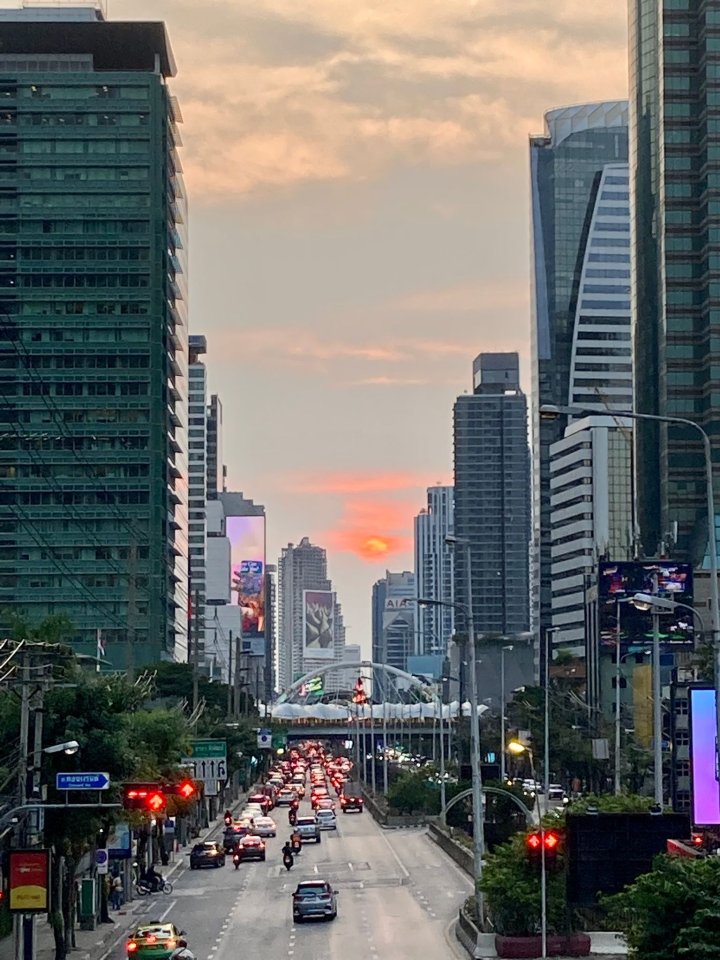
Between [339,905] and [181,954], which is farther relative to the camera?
[339,905]

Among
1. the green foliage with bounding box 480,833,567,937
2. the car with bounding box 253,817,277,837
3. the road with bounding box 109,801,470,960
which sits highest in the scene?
the green foliage with bounding box 480,833,567,937

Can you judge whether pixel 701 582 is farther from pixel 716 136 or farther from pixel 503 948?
pixel 503 948

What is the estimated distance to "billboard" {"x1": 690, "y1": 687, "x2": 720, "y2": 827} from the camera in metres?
50.6

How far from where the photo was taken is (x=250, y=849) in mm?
95500

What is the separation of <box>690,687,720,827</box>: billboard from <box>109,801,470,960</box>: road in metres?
9.00

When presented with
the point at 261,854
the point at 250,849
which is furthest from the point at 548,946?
the point at 261,854

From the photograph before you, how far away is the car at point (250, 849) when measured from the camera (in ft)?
A: 313

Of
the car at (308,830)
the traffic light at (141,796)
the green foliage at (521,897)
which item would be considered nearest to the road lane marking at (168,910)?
the traffic light at (141,796)

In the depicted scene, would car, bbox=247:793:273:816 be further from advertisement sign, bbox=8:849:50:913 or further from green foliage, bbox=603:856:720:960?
green foliage, bbox=603:856:720:960

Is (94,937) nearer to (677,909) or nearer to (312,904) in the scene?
(312,904)

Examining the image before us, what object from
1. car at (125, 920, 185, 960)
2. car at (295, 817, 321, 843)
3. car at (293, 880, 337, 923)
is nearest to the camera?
car at (125, 920, 185, 960)

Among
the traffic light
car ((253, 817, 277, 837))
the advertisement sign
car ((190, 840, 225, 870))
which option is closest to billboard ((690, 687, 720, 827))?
the traffic light

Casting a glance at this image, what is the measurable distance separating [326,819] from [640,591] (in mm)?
47778

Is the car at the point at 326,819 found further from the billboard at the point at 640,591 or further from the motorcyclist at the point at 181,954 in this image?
the motorcyclist at the point at 181,954
